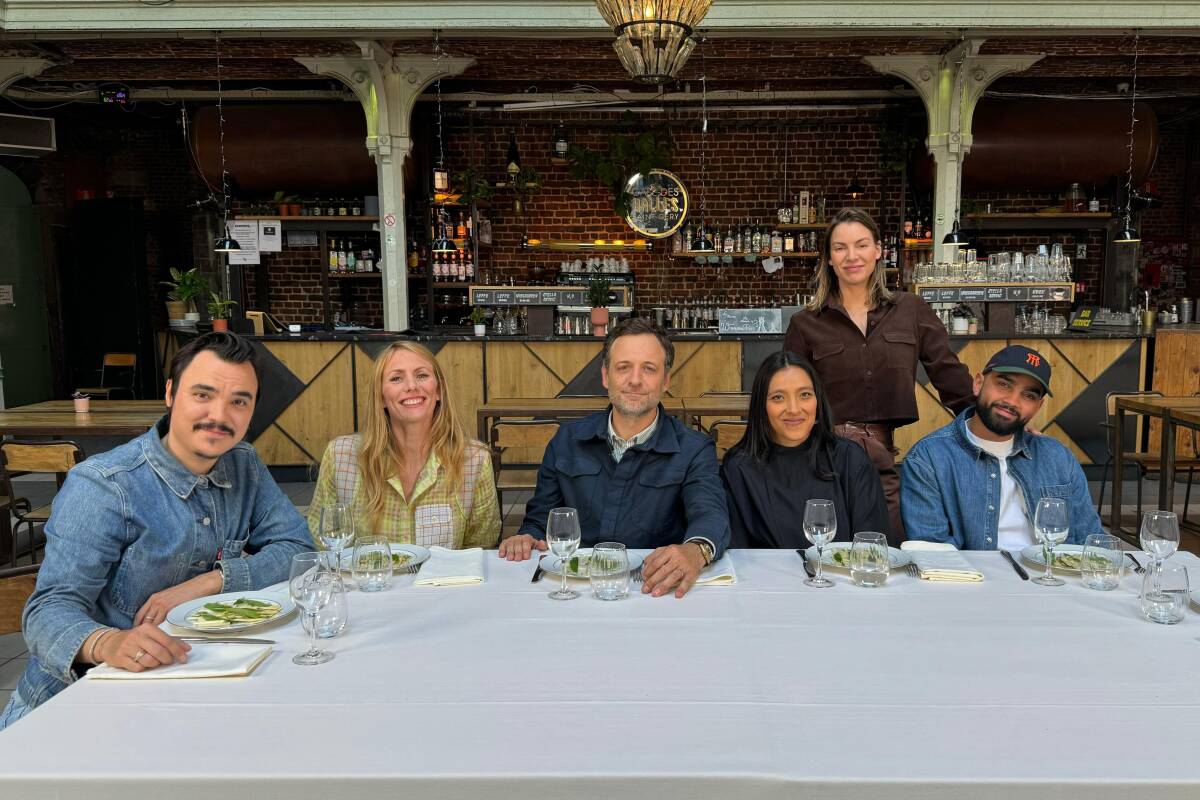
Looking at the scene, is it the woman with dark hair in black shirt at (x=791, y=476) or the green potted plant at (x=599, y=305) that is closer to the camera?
the woman with dark hair in black shirt at (x=791, y=476)

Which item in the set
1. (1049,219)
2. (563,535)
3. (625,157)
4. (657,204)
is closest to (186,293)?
(625,157)

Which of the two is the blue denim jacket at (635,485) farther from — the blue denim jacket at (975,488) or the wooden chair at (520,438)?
the wooden chair at (520,438)

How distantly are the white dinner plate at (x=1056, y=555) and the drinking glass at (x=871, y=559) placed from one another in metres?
0.43

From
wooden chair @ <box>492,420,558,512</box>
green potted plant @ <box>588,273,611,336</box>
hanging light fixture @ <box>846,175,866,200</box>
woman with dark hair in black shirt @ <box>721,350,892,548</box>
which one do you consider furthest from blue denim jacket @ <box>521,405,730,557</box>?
hanging light fixture @ <box>846,175,866,200</box>

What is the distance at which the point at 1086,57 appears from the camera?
7.52m

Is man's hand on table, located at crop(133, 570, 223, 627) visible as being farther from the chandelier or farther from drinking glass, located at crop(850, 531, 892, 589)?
the chandelier

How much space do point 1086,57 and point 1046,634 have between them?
7544 millimetres

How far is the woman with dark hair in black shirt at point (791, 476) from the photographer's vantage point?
247 cm

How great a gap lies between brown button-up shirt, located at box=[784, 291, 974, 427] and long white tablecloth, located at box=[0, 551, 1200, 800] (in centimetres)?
136

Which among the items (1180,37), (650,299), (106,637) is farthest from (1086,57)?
(106,637)

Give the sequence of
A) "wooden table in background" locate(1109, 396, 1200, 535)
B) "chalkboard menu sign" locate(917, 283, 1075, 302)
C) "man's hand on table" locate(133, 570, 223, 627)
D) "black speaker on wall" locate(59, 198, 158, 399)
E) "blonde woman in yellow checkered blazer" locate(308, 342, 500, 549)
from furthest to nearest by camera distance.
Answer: "black speaker on wall" locate(59, 198, 158, 399) → "chalkboard menu sign" locate(917, 283, 1075, 302) → "wooden table in background" locate(1109, 396, 1200, 535) → "blonde woman in yellow checkered blazer" locate(308, 342, 500, 549) → "man's hand on table" locate(133, 570, 223, 627)

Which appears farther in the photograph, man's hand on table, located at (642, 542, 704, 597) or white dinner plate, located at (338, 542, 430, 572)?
white dinner plate, located at (338, 542, 430, 572)

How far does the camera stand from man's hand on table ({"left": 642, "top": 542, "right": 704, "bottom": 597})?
190 cm

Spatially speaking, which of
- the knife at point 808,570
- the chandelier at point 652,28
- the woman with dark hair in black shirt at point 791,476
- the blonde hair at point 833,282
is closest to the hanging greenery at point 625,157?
the chandelier at point 652,28
